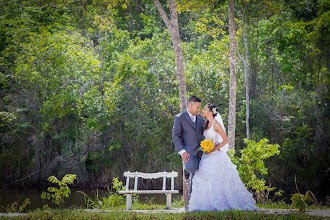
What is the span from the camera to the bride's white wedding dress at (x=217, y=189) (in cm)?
749

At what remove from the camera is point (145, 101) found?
16719 millimetres

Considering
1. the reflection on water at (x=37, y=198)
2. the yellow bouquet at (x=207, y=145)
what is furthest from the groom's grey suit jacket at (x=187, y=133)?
the reflection on water at (x=37, y=198)

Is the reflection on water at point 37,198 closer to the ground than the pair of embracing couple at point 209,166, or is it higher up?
closer to the ground

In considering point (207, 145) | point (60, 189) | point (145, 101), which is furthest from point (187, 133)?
point (145, 101)

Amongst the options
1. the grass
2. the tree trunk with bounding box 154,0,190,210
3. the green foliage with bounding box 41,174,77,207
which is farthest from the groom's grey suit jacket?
the green foliage with bounding box 41,174,77,207

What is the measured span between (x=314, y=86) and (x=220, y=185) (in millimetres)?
9799

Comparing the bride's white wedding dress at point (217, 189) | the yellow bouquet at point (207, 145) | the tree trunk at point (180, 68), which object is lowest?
the bride's white wedding dress at point (217, 189)

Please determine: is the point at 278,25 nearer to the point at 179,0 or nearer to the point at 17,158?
the point at 179,0

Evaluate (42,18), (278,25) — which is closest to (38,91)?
(42,18)

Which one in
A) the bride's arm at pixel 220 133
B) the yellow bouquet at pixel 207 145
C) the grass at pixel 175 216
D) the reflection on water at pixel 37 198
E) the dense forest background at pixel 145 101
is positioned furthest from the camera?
the dense forest background at pixel 145 101

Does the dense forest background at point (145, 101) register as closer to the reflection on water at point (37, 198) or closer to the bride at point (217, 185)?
the reflection on water at point (37, 198)

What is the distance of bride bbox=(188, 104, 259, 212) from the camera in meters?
7.50

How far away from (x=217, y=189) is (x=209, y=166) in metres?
0.41

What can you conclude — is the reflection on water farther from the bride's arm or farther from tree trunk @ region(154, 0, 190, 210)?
the bride's arm
